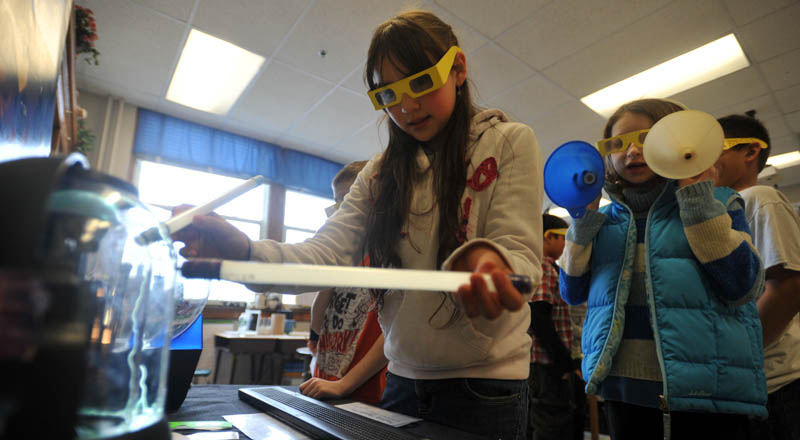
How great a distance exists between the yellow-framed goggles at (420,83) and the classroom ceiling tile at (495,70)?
2.50 m

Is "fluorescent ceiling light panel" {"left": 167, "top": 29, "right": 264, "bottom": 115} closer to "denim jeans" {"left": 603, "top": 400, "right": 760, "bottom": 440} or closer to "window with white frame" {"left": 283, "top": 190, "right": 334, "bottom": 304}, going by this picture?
"window with white frame" {"left": 283, "top": 190, "right": 334, "bottom": 304}

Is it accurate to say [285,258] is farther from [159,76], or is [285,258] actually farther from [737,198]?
[159,76]

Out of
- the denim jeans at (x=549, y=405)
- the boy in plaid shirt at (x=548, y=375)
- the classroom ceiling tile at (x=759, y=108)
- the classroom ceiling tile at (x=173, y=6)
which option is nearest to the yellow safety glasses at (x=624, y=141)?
the boy in plaid shirt at (x=548, y=375)

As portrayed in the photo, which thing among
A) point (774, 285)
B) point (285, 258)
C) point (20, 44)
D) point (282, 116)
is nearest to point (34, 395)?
point (285, 258)

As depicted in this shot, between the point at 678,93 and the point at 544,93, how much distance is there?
3.90 ft

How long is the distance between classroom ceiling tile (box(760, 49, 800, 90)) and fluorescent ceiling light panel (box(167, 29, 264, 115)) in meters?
4.10

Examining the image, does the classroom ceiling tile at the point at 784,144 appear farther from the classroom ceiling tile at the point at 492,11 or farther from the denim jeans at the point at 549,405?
the denim jeans at the point at 549,405

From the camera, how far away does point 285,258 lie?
69 centimetres

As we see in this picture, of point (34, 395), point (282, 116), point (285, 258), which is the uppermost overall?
point (282, 116)

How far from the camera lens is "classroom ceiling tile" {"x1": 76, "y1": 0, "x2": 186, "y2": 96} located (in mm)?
2879

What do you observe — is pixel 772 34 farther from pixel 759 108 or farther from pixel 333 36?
pixel 333 36

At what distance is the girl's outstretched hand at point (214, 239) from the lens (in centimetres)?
59

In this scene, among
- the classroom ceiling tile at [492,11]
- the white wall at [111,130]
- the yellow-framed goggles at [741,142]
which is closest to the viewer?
the yellow-framed goggles at [741,142]

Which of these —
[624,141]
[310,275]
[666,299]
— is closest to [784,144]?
[624,141]
